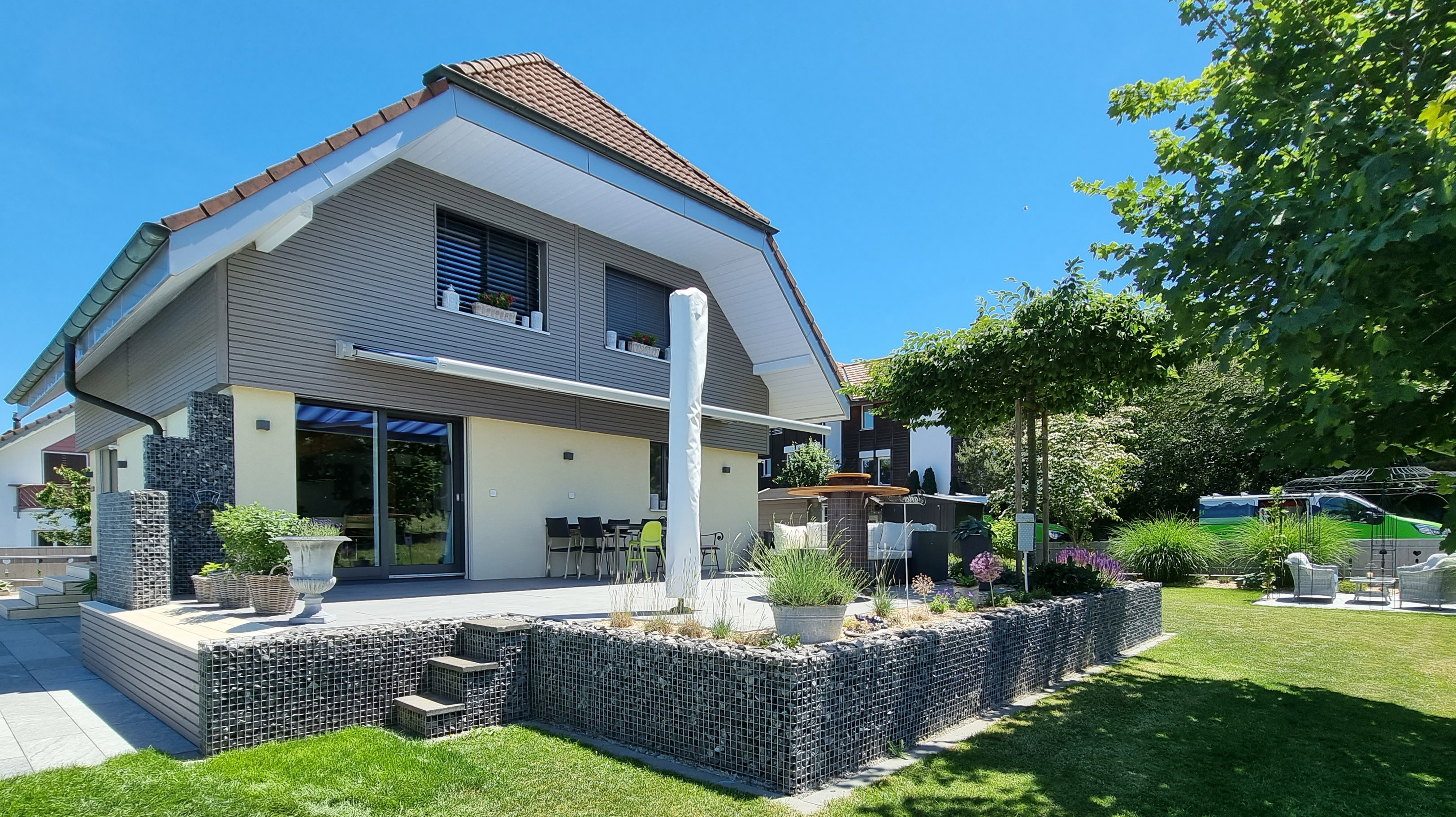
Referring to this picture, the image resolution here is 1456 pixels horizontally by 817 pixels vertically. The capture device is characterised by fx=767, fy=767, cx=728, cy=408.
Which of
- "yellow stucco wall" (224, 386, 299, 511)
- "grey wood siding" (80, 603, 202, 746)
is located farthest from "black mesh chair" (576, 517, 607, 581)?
"grey wood siding" (80, 603, 202, 746)

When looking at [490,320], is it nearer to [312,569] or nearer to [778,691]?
[312,569]

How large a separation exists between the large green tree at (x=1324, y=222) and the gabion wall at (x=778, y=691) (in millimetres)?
2662

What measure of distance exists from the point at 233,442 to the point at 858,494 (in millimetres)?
7092

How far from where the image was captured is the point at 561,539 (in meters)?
12.0

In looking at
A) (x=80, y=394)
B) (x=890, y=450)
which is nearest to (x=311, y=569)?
(x=80, y=394)

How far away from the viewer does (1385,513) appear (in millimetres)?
16484

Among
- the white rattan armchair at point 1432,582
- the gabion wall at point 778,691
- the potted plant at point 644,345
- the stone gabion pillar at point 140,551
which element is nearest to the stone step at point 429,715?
the gabion wall at point 778,691

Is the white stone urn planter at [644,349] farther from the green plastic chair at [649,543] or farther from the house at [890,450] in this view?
the house at [890,450]

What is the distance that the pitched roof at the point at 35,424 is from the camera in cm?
1892

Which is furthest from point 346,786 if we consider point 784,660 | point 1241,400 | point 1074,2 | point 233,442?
point 1074,2

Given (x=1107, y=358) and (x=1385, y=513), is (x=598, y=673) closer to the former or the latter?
(x=1107, y=358)

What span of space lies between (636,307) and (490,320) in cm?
318

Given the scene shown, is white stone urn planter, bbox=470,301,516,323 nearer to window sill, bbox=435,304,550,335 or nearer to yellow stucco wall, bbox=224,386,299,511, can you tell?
window sill, bbox=435,304,550,335

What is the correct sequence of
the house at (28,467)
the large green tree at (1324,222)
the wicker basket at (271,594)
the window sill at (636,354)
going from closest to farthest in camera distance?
the large green tree at (1324,222)
the wicker basket at (271,594)
the window sill at (636,354)
the house at (28,467)
